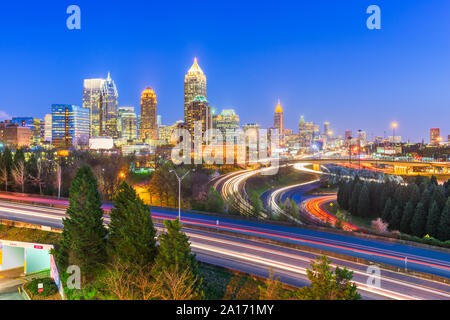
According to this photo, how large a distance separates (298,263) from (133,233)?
28.3ft

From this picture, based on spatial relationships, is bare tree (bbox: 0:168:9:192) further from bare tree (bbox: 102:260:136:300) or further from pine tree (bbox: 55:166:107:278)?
bare tree (bbox: 102:260:136:300)

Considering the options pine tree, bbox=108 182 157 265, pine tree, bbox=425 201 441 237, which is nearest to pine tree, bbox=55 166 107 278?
pine tree, bbox=108 182 157 265

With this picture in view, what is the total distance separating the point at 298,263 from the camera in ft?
52.0

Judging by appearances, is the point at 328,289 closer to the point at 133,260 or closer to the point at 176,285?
the point at 176,285

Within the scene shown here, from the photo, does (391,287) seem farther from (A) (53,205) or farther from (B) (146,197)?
(B) (146,197)

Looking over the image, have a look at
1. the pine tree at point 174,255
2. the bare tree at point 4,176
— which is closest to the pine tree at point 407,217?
the pine tree at point 174,255

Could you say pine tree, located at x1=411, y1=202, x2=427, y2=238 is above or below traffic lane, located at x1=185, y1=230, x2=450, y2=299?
below

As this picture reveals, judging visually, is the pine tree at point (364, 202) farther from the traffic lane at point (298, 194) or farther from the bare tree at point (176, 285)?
the bare tree at point (176, 285)

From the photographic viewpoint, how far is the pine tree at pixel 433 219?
30.9 metres

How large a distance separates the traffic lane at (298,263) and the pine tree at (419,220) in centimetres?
2145

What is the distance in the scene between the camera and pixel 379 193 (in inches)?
1759

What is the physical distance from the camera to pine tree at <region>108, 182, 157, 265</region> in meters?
14.8

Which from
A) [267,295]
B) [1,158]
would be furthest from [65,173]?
[267,295]
